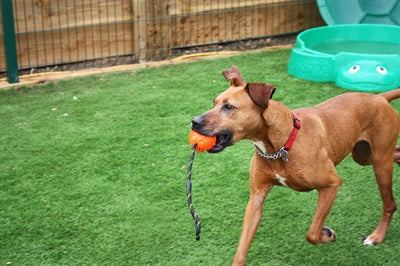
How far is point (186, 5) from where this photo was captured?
884 centimetres

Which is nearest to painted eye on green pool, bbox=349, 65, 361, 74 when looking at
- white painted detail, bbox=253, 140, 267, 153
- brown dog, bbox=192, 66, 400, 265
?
brown dog, bbox=192, 66, 400, 265

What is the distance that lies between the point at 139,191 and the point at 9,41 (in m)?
3.18

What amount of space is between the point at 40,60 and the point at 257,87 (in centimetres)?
496

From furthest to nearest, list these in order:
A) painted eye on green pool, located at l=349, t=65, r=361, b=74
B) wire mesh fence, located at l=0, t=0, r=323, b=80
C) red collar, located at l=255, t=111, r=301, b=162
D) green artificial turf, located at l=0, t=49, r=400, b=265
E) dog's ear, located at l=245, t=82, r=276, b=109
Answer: wire mesh fence, located at l=0, t=0, r=323, b=80
painted eye on green pool, located at l=349, t=65, r=361, b=74
green artificial turf, located at l=0, t=49, r=400, b=265
red collar, located at l=255, t=111, r=301, b=162
dog's ear, located at l=245, t=82, r=276, b=109

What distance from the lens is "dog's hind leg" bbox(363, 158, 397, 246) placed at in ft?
15.0

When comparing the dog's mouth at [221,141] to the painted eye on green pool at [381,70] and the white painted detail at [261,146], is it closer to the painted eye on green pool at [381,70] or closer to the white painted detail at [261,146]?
the white painted detail at [261,146]

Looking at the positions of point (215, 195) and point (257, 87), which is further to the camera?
point (215, 195)

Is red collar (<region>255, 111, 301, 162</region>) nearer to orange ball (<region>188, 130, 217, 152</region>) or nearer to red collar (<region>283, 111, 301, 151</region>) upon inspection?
red collar (<region>283, 111, 301, 151</region>)

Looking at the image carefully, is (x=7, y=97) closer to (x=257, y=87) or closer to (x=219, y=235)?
(x=219, y=235)

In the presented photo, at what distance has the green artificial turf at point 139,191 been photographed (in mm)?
4520

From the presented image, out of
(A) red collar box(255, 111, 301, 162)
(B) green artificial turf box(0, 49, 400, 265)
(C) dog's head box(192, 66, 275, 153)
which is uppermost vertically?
(C) dog's head box(192, 66, 275, 153)

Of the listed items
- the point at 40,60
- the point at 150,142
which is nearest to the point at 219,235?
the point at 150,142

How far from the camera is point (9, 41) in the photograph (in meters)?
7.60

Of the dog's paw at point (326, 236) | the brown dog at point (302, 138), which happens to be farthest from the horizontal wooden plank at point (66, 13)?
the dog's paw at point (326, 236)
